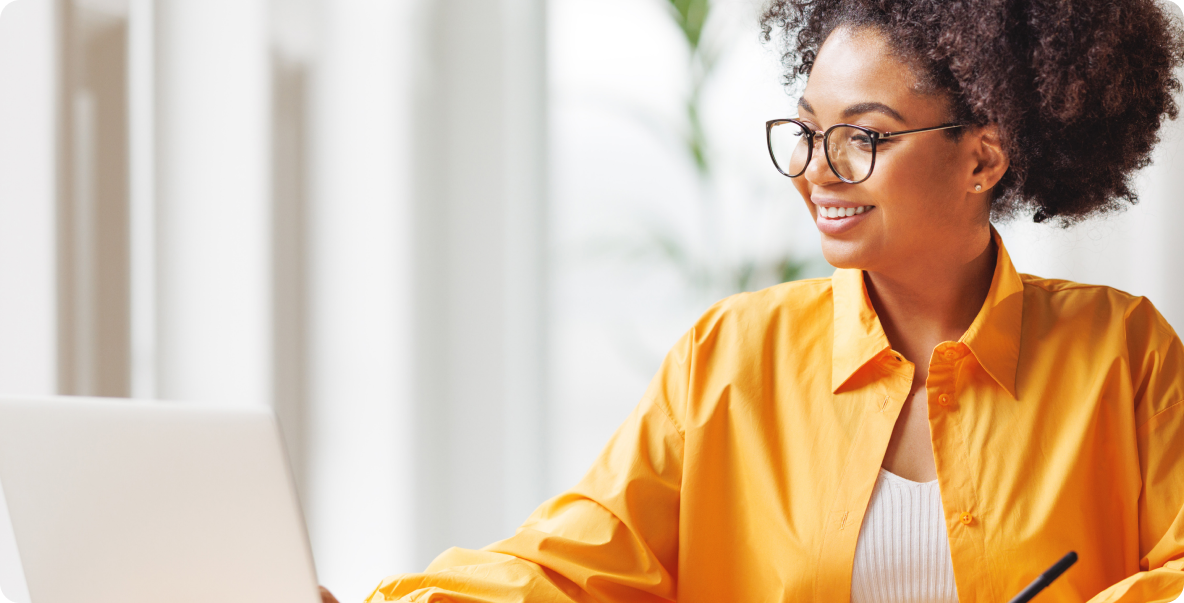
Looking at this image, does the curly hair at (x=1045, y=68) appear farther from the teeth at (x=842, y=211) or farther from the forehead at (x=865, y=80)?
the teeth at (x=842, y=211)

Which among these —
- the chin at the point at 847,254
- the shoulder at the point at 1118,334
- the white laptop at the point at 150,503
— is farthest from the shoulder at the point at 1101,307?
the white laptop at the point at 150,503

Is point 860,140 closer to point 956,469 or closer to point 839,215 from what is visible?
point 839,215

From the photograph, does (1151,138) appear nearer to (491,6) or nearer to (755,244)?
(755,244)

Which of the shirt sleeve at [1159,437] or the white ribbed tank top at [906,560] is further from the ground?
the shirt sleeve at [1159,437]

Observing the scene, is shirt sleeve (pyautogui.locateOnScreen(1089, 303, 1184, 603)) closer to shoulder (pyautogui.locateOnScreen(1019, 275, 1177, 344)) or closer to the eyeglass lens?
shoulder (pyautogui.locateOnScreen(1019, 275, 1177, 344))

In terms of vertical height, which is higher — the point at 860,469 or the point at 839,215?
the point at 839,215

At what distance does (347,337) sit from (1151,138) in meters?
1.55

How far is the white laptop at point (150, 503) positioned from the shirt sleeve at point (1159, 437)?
94 centimetres

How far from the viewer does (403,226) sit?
2.09 m

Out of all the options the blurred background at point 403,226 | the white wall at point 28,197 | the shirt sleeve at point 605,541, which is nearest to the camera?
the shirt sleeve at point 605,541

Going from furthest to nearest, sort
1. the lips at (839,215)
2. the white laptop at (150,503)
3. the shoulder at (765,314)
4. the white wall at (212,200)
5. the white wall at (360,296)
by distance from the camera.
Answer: the white wall at (360,296), the white wall at (212,200), the shoulder at (765,314), the lips at (839,215), the white laptop at (150,503)

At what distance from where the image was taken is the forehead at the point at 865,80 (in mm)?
1068

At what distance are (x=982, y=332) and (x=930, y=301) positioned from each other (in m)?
0.09

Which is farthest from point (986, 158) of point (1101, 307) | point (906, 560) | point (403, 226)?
point (403, 226)
